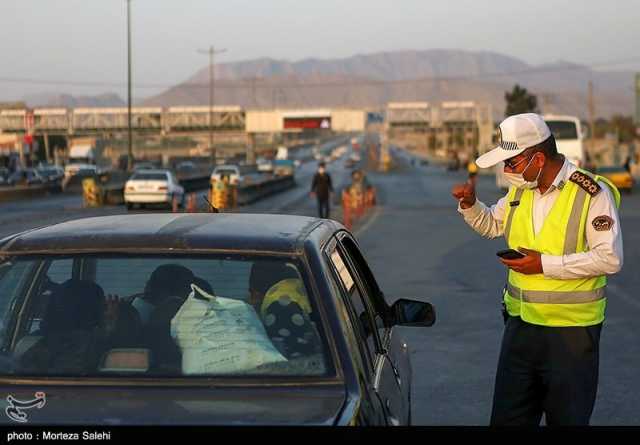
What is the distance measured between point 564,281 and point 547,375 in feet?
1.40

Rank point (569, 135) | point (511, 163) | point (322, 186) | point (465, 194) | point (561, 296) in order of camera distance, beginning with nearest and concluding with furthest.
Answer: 1. point (561, 296)
2. point (511, 163)
3. point (465, 194)
4. point (322, 186)
5. point (569, 135)

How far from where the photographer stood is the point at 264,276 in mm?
4242

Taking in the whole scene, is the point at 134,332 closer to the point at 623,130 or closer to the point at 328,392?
the point at 328,392

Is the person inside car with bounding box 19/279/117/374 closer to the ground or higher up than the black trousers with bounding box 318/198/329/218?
higher up

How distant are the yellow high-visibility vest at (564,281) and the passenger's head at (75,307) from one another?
6.42 ft

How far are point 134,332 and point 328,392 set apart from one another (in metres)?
0.78

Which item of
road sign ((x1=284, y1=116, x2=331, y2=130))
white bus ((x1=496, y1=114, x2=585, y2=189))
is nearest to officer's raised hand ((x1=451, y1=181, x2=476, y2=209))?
white bus ((x1=496, y1=114, x2=585, y2=189))

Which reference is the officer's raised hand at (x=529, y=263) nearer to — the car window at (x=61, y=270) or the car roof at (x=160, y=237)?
the car roof at (x=160, y=237)

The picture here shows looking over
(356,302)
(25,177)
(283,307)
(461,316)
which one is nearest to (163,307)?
(283,307)

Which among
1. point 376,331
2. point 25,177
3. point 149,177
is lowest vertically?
point 25,177

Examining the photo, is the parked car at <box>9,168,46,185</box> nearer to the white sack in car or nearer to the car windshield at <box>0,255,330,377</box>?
the car windshield at <box>0,255,330,377</box>

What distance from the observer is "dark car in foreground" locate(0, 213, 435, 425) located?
3584 mm

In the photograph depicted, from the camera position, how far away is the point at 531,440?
4.00 m

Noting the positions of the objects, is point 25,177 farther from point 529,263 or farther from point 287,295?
point 287,295
